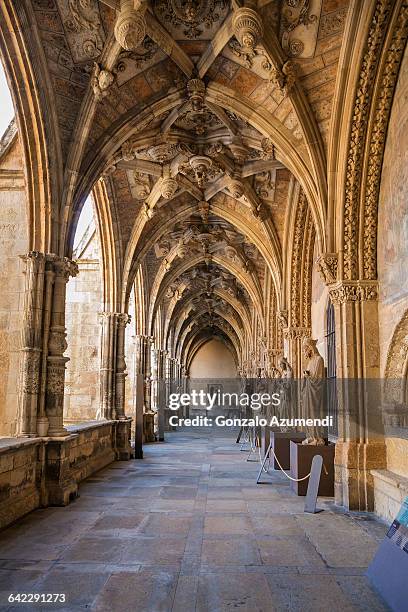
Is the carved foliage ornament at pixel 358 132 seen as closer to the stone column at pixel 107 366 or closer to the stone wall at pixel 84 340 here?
the stone column at pixel 107 366

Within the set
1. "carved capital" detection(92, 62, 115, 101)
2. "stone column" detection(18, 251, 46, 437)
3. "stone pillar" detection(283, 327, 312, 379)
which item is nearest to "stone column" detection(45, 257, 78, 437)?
"stone column" detection(18, 251, 46, 437)

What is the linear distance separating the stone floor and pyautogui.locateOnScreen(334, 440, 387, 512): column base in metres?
0.38

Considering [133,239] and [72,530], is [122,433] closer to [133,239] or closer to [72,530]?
[133,239]

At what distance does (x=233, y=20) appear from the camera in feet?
23.5

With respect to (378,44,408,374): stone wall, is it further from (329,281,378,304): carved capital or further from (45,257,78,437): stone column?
(45,257,78,437): stone column

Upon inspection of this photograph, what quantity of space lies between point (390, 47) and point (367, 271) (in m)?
2.94

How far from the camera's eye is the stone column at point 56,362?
7.75 metres

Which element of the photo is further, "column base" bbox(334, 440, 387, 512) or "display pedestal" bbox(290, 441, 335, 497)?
"display pedestal" bbox(290, 441, 335, 497)

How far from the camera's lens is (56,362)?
780 cm

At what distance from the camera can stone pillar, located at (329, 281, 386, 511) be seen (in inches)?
282

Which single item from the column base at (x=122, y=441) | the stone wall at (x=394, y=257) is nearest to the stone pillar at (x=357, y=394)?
the stone wall at (x=394, y=257)

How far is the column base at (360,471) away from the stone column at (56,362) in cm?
406

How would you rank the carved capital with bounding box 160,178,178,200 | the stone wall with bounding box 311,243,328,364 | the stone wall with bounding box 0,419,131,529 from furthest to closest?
the carved capital with bounding box 160,178,178,200 < the stone wall with bounding box 311,243,328,364 < the stone wall with bounding box 0,419,131,529

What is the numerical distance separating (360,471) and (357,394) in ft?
3.38
